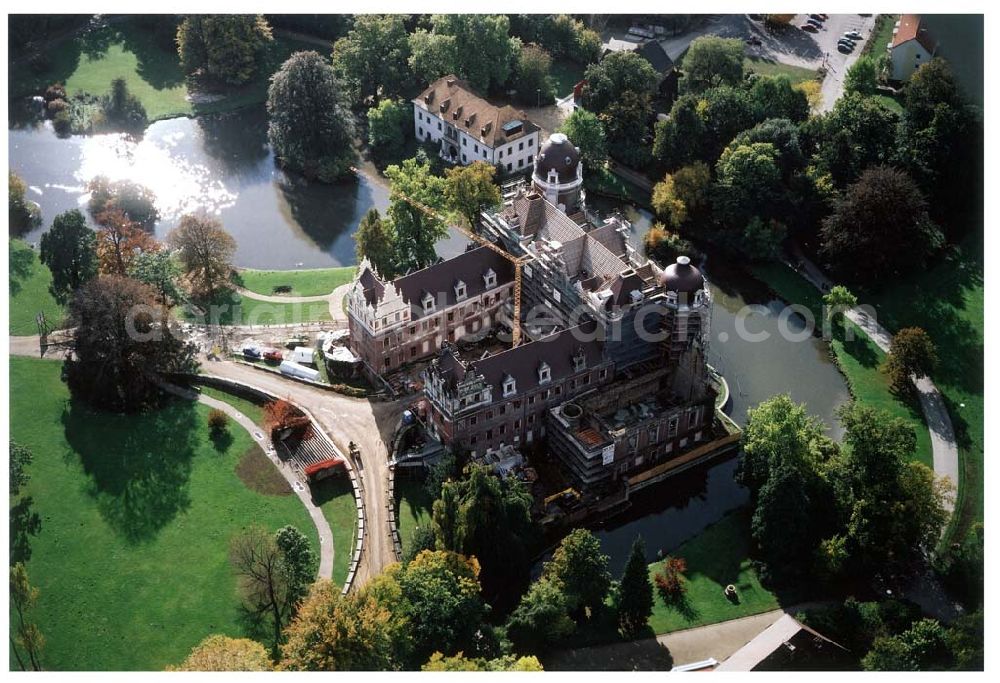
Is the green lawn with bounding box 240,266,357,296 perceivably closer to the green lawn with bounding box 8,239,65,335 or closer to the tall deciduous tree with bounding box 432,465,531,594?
the green lawn with bounding box 8,239,65,335

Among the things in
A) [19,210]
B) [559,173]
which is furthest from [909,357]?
[19,210]

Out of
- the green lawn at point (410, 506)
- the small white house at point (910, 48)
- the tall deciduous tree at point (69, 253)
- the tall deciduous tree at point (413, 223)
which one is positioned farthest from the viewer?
the small white house at point (910, 48)

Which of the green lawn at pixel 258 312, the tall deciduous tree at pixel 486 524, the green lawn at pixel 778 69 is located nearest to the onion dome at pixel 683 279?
the tall deciduous tree at pixel 486 524

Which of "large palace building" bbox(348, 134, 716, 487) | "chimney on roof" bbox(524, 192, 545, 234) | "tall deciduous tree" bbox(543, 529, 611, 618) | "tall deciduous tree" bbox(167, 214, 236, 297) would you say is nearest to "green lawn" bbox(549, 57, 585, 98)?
"large palace building" bbox(348, 134, 716, 487)

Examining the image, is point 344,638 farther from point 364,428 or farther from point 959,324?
point 959,324

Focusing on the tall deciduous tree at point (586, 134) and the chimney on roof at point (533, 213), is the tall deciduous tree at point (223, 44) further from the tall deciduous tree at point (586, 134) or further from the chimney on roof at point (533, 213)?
the chimney on roof at point (533, 213)

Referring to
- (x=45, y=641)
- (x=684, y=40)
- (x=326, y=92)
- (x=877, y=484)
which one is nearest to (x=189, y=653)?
(x=45, y=641)

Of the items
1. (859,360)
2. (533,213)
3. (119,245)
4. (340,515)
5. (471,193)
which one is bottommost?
(340,515)
